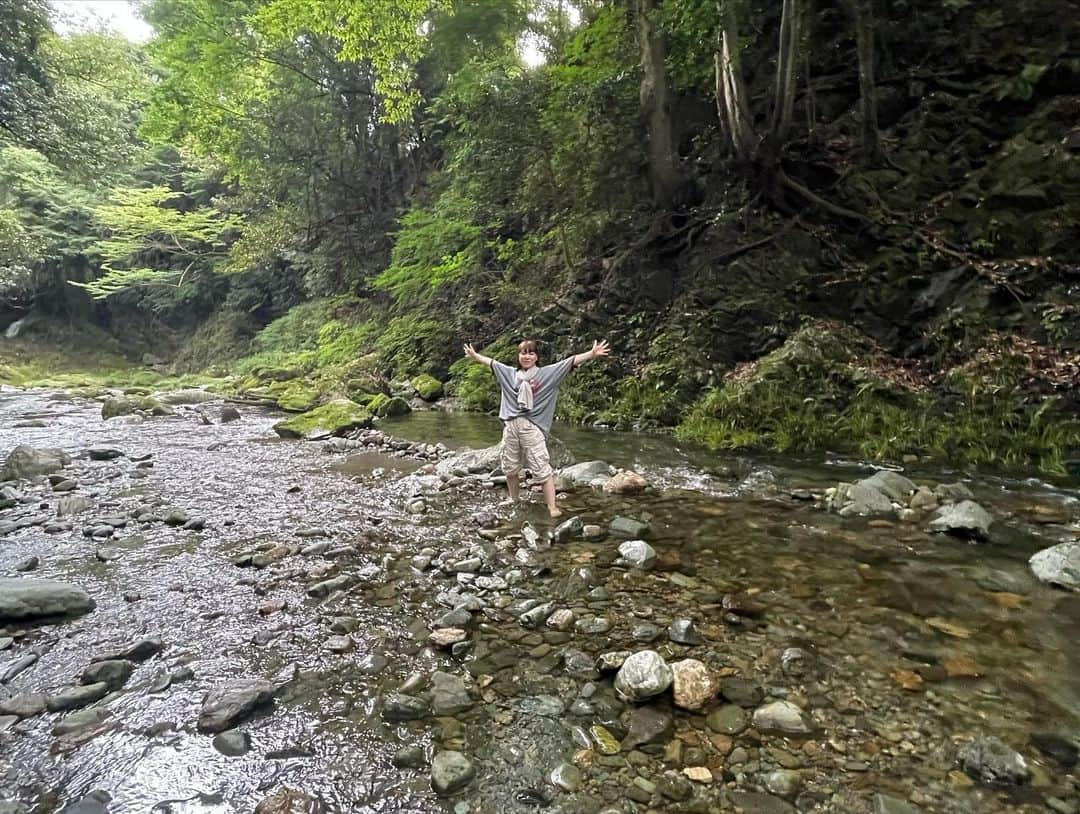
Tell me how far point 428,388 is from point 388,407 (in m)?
2.10

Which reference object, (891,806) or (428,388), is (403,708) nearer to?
(891,806)

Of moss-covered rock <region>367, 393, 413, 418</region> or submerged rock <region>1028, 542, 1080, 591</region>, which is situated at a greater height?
moss-covered rock <region>367, 393, 413, 418</region>

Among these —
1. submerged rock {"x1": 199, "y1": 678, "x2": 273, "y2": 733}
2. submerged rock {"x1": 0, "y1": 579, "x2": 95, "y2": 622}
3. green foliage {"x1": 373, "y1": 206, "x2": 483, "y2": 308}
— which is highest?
green foliage {"x1": 373, "y1": 206, "x2": 483, "y2": 308}

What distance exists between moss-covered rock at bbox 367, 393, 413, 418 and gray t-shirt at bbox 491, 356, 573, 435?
25.0 feet

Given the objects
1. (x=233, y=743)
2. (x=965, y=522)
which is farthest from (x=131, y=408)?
(x=965, y=522)

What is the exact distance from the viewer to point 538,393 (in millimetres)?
5809

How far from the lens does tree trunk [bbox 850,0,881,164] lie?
9.33 m

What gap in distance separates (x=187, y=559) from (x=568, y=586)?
2983 millimetres

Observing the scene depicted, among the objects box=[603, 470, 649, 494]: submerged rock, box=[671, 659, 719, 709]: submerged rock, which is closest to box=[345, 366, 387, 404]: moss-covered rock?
box=[603, 470, 649, 494]: submerged rock

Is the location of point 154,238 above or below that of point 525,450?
above

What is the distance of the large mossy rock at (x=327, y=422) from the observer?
35.0ft

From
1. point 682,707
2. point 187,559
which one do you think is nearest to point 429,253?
point 187,559

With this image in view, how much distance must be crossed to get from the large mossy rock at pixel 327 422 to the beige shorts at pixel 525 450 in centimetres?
589

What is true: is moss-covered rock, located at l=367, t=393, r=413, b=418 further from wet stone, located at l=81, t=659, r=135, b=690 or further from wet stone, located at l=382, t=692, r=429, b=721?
wet stone, located at l=382, t=692, r=429, b=721
